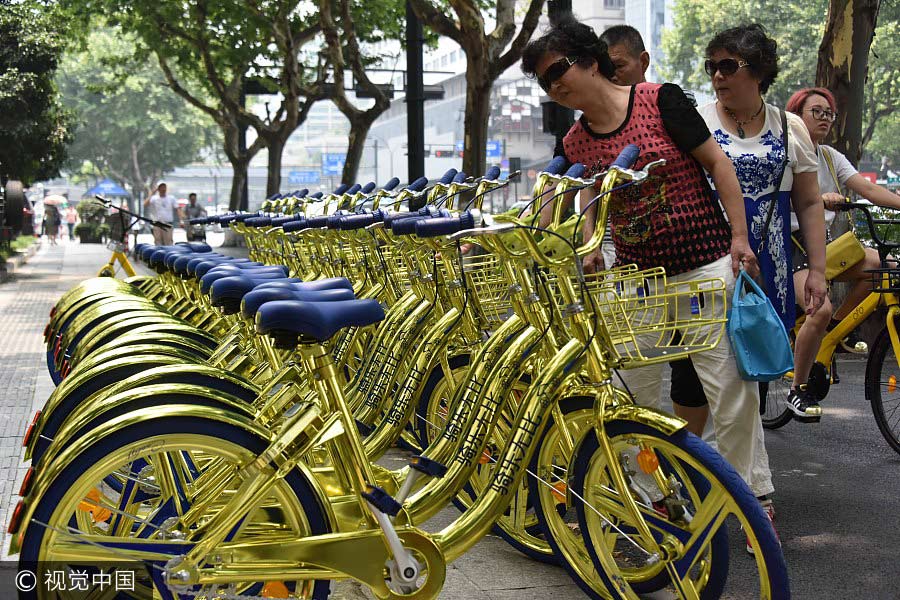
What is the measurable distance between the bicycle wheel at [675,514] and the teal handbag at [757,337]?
62 centimetres

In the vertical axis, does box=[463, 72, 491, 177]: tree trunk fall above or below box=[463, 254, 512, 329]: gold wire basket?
above

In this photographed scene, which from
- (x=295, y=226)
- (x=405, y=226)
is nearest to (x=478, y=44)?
(x=295, y=226)

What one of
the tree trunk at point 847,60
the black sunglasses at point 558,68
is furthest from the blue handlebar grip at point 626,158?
the tree trunk at point 847,60

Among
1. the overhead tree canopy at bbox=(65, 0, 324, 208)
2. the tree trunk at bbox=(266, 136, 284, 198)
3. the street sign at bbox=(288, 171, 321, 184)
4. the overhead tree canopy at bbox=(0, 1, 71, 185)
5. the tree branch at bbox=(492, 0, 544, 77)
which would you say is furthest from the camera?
the street sign at bbox=(288, 171, 321, 184)

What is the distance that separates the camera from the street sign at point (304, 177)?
9862 centimetres

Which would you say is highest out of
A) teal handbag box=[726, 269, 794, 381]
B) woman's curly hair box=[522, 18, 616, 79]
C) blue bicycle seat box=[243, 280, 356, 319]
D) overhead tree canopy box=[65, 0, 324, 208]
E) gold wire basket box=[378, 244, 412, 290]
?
overhead tree canopy box=[65, 0, 324, 208]

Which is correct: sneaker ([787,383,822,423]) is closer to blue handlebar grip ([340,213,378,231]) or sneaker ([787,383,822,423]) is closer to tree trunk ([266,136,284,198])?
blue handlebar grip ([340,213,378,231])

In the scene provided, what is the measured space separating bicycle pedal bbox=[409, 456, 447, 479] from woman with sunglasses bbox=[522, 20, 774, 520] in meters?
1.18

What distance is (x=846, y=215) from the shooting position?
10406 millimetres

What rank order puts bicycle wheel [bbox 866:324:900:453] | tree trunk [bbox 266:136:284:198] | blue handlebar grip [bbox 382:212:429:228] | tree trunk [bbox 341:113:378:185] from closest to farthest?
blue handlebar grip [bbox 382:212:429:228] → bicycle wheel [bbox 866:324:900:453] → tree trunk [bbox 341:113:378:185] → tree trunk [bbox 266:136:284:198]

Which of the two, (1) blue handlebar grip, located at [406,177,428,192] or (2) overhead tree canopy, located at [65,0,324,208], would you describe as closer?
(1) blue handlebar grip, located at [406,177,428,192]

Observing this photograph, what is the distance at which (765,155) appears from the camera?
437 cm

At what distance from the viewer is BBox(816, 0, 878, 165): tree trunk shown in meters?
9.85

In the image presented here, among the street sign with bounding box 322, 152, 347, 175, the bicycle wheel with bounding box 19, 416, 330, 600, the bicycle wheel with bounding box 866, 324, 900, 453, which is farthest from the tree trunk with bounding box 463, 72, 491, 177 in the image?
the street sign with bounding box 322, 152, 347, 175
